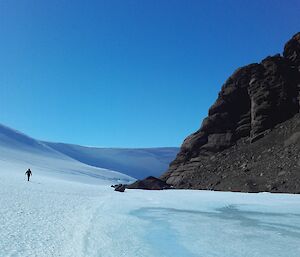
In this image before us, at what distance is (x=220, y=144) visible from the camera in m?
55.3

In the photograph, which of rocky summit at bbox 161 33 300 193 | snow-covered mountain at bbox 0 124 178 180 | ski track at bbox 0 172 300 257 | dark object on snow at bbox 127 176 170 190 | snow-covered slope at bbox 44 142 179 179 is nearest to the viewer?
ski track at bbox 0 172 300 257

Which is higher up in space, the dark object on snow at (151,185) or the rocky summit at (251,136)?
the rocky summit at (251,136)

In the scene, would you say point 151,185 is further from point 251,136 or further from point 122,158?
point 122,158

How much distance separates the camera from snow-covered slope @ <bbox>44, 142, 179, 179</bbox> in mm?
166250

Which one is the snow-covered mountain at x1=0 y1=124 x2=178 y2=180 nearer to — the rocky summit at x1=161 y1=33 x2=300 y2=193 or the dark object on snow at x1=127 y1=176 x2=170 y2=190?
the dark object on snow at x1=127 y1=176 x2=170 y2=190

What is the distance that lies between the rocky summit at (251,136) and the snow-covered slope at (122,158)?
10183cm

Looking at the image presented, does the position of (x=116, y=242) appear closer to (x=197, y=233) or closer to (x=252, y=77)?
(x=197, y=233)

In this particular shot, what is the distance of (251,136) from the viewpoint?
168ft

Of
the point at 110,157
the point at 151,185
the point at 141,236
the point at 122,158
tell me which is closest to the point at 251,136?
the point at 151,185

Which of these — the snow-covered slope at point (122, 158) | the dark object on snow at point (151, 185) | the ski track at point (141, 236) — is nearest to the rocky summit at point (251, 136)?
the dark object on snow at point (151, 185)

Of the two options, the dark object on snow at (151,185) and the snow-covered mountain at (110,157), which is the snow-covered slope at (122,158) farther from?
the dark object on snow at (151,185)

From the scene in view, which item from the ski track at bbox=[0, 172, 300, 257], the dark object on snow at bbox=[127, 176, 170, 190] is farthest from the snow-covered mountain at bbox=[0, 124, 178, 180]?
the ski track at bbox=[0, 172, 300, 257]

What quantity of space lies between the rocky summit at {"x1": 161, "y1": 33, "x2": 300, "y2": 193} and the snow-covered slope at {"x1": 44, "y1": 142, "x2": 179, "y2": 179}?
10183 cm

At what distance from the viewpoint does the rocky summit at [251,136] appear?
3900 cm
